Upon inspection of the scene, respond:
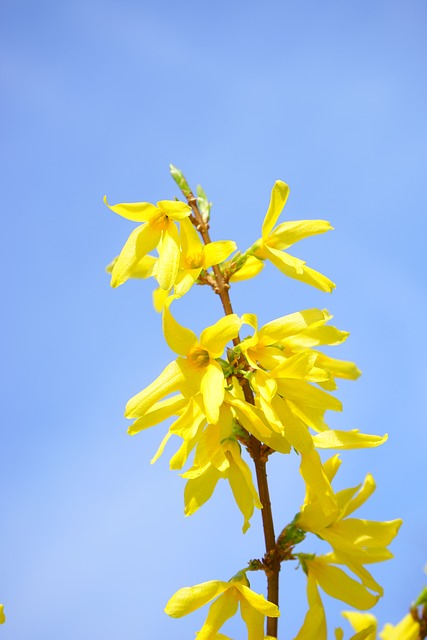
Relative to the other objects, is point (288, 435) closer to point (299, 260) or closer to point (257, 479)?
point (257, 479)

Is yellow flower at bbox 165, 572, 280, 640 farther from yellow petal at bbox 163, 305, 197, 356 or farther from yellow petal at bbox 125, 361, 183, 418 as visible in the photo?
yellow petal at bbox 163, 305, 197, 356

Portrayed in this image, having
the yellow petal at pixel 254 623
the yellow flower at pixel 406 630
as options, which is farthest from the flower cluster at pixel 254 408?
the yellow flower at pixel 406 630

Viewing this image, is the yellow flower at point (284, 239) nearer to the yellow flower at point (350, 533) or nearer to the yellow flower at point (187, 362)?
the yellow flower at point (187, 362)

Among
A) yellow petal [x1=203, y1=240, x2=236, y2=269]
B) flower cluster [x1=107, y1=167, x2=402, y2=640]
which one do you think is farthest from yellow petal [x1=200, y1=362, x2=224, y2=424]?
yellow petal [x1=203, y1=240, x2=236, y2=269]

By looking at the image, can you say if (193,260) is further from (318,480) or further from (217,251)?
(318,480)

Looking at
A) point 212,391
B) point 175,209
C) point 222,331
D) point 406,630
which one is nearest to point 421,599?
point 406,630

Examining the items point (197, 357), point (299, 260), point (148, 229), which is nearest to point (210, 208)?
point (148, 229)
